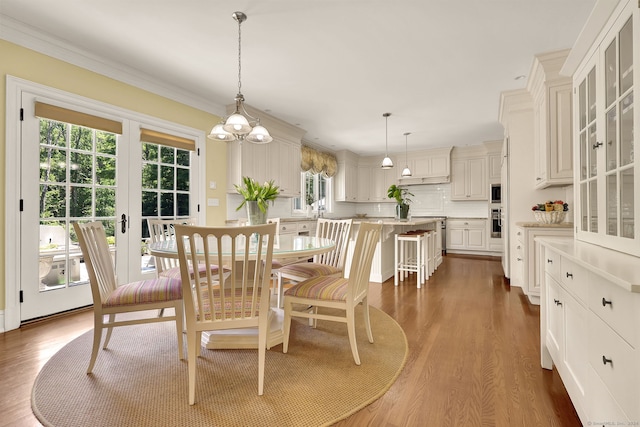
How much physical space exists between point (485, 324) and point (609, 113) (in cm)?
187

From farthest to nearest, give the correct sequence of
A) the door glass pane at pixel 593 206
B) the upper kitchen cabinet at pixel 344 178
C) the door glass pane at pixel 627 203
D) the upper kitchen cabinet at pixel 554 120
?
the upper kitchen cabinet at pixel 344 178, the upper kitchen cabinet at pixel 554 120, the door glass pane at pixel 593 206, the door glass pane at pixel 627 203

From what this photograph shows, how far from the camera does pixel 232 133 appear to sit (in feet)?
7.78

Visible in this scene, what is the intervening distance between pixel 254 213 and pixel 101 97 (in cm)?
210

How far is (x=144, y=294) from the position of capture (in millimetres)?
1792

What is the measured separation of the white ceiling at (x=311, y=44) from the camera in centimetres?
225

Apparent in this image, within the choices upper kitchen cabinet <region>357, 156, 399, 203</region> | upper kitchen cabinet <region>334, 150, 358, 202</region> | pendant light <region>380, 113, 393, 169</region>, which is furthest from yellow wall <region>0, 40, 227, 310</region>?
upper kitchen cabinet <region>357, 156, 399, 203</region>

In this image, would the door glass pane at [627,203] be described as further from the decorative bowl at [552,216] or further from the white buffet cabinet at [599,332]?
the decorative bowl at [552,216]

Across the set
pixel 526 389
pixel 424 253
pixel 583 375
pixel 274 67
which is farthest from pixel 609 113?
pixel 424 253

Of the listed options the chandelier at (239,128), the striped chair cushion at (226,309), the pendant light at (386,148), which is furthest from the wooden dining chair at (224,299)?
the pendant light at (386,148)

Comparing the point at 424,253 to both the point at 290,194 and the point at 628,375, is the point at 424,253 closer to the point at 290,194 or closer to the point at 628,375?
the point at 290,194

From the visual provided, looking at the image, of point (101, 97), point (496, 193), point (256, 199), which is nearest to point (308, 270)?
point (256, 199)

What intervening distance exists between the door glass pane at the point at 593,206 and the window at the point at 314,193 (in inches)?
193

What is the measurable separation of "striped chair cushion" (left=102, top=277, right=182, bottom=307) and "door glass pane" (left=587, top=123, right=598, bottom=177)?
7.89 feet

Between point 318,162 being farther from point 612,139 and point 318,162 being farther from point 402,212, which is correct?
point 612,139
